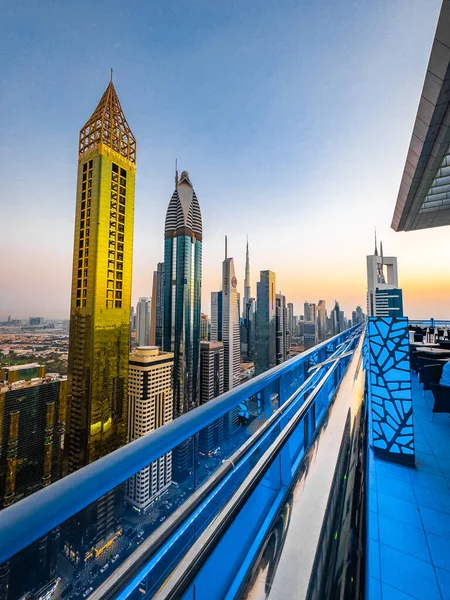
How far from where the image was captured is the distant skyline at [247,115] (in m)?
6.44

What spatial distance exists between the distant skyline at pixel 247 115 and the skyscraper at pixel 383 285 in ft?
4.90

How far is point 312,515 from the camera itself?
2.99 feet

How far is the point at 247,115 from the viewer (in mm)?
12773

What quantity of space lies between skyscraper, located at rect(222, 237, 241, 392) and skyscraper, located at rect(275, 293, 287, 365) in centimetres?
773

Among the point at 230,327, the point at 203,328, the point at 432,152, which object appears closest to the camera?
the point at 432,152

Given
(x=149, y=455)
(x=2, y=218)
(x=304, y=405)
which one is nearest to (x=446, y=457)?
(x=304, y=405)

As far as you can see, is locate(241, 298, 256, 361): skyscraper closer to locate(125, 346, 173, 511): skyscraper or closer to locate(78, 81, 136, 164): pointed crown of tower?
locate(125, 346, 173, 511): skyscraper

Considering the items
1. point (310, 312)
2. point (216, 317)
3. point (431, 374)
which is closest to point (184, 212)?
point (216, 317)

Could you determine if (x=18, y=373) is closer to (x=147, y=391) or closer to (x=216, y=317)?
(x=147, y=391)

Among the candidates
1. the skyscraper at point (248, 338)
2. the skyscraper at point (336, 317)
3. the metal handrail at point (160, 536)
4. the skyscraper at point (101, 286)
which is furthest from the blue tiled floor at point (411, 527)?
the skyscraper at point (248, 338)

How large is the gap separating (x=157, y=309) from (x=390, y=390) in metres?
50.4

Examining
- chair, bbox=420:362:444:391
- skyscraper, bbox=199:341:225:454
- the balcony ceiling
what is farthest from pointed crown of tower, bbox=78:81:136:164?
chair, bbox=420:362:444:391

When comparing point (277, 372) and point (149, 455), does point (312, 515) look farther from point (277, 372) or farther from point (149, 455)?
point (149, 455)

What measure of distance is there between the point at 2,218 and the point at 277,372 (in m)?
28.8
